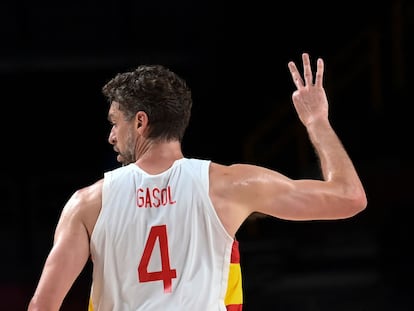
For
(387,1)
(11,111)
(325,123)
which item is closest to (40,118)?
(11,111)

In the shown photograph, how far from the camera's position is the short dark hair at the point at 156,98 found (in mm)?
2684

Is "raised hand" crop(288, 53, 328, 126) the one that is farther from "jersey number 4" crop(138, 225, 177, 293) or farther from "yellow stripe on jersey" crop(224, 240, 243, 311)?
"jersey number 4" crop(138, 225, 177, 293)

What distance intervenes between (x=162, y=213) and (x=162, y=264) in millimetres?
135

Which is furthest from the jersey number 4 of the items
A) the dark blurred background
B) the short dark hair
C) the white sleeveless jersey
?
the dark blurred background

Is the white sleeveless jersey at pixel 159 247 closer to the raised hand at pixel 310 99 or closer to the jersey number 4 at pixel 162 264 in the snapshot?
the jersey number 4 at pixel 162 264

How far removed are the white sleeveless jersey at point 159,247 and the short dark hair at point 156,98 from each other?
0.53 ft

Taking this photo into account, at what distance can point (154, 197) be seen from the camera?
260 cm

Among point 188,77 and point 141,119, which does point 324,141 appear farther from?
point 188,77

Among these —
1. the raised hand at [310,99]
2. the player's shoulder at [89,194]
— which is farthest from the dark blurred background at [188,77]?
the player's shoulder at [89,194]

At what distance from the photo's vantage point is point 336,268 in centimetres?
877

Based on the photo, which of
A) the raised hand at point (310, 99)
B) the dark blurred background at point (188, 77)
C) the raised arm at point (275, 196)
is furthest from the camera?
the dark blurred background at point (188, 77)

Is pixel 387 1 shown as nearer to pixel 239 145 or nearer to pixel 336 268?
pixel 239 145

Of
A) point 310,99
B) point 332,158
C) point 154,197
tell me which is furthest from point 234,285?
point 310,99

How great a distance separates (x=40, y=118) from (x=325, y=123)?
1003 centimetres
